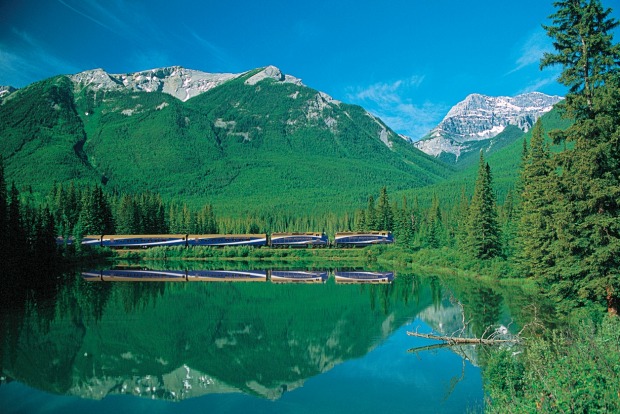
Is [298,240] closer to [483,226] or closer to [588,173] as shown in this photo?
[483,226]

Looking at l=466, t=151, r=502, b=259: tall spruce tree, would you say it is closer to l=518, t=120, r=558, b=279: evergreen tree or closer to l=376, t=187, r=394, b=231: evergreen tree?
l=518, t=120, r=558, b=279: evergreen tree

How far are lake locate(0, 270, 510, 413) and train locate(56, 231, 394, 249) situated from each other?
50.4 m

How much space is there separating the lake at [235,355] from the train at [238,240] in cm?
5042

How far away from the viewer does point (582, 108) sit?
18734mm

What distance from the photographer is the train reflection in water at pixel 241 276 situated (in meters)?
52.7

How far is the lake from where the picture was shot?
16.3 metres

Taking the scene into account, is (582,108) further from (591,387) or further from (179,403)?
(179,403)

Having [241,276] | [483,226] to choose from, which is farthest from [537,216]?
[241,276]

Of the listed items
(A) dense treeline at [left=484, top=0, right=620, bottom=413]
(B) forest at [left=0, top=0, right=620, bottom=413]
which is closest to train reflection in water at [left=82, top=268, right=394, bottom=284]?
(B) forest at [left=0, top=0, right=620, bottom=413]

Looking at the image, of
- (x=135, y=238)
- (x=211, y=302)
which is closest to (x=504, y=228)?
(x=211, y=302)

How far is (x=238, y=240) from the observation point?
313 ft

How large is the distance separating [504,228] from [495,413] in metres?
49.7

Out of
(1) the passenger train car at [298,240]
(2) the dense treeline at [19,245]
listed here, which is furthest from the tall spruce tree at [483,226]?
(1) the passenger train car at [298,240]

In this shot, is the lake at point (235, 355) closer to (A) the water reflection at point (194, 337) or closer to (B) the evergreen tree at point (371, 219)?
(A) the water reflection at point (194, 337)
